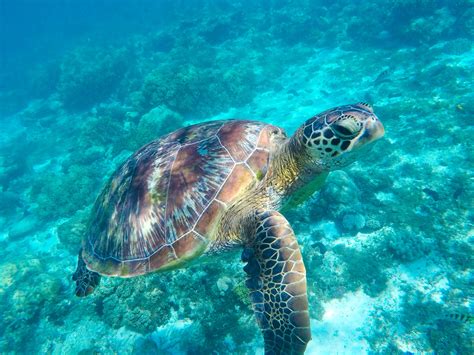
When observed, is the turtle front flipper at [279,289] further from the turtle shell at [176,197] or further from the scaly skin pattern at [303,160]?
the turtle shell at [176,197]

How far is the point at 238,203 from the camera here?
3.24m

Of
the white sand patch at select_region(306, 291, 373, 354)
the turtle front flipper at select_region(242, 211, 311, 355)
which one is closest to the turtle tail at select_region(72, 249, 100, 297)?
the turtle front flipper at select_region(242, 211, 311, 355)

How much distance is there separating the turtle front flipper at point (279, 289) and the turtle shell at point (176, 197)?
670 mm

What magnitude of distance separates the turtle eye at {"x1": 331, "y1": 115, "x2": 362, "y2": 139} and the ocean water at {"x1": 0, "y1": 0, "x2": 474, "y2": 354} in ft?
7.18

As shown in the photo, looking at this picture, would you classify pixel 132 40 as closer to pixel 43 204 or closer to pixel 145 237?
pixel 43 204

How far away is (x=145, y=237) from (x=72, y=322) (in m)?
3.43

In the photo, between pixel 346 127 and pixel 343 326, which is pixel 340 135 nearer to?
pixel 346 127

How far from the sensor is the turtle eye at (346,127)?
105 inches

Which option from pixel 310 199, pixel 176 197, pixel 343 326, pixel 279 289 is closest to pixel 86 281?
pixel 176 197

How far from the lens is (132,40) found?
2689cm

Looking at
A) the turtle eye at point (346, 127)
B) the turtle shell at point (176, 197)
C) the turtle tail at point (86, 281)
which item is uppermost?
the turtle eye at point (346, 127)

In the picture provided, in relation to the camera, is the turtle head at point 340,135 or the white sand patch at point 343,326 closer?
the turtle head at point 340,135

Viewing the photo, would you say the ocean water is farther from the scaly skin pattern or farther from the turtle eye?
the turtle eye

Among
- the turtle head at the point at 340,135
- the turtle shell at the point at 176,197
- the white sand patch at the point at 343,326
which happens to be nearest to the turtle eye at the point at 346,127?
the turtle head at the point at 340,135
